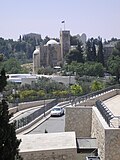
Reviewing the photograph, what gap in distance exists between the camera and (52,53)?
3487 inches

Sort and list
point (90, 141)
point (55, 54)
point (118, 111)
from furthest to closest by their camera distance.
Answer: point (55, 54), point (118, 111), point (90, 141)

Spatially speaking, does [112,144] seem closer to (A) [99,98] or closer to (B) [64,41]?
(A) [99,98]

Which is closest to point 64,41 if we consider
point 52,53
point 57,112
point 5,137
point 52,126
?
point 52,53

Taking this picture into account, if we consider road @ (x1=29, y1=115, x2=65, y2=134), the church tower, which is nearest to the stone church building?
the church tower

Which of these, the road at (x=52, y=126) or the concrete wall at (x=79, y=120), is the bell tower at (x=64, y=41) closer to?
the road at (x=52, y=126)

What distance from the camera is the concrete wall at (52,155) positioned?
11.6 m

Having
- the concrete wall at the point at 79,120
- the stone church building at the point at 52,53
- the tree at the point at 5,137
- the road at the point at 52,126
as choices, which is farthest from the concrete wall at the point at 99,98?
the stone church building at the point at 52,53

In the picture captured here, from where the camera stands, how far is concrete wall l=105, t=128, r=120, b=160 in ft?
37.6

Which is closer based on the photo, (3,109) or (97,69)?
(3,109)

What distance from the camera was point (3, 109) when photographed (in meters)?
8.77

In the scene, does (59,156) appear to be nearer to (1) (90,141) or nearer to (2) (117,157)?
(2) (117,157)

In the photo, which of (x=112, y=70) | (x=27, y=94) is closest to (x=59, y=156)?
(x=27, y=94)

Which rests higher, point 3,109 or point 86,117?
point 3,109

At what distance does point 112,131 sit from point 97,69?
53236 millimetres
